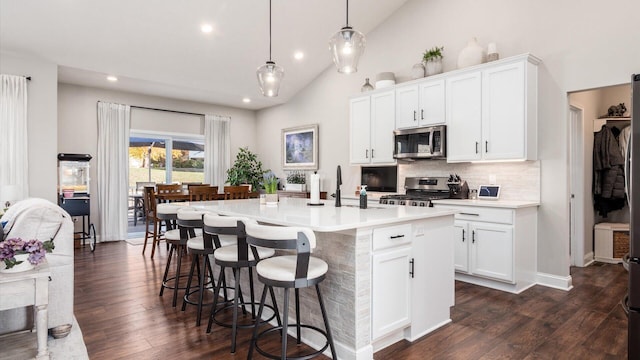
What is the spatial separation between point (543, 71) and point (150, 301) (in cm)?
488

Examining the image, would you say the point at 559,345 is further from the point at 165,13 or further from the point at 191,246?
the point at 165,13

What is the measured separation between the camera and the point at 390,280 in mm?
2436

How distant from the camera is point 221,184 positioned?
26.2 feet

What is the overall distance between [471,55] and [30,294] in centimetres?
478

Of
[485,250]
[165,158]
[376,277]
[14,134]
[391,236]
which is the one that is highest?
[14,134]

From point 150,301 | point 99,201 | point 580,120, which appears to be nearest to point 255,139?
point 99,201

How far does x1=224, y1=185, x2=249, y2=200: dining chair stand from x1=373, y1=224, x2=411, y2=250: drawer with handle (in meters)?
3.60

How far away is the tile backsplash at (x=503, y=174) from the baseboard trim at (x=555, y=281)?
0.87 meters

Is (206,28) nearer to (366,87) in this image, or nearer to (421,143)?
(366,87)

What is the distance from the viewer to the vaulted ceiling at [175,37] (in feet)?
14.5

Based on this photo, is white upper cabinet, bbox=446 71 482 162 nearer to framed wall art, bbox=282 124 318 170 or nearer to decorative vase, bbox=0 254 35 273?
framed wall art, bbox=282 124 318 170

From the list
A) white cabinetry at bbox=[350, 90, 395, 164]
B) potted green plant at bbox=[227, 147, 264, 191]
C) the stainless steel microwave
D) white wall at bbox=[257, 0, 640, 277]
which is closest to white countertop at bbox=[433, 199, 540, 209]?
white wall at bbox=[257, 0, 640, 277]

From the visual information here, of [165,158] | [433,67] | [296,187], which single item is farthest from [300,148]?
[433,67]

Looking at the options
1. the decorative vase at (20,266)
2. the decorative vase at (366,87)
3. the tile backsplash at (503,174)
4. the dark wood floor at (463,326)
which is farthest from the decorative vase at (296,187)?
the decorative vase at (20,266)
